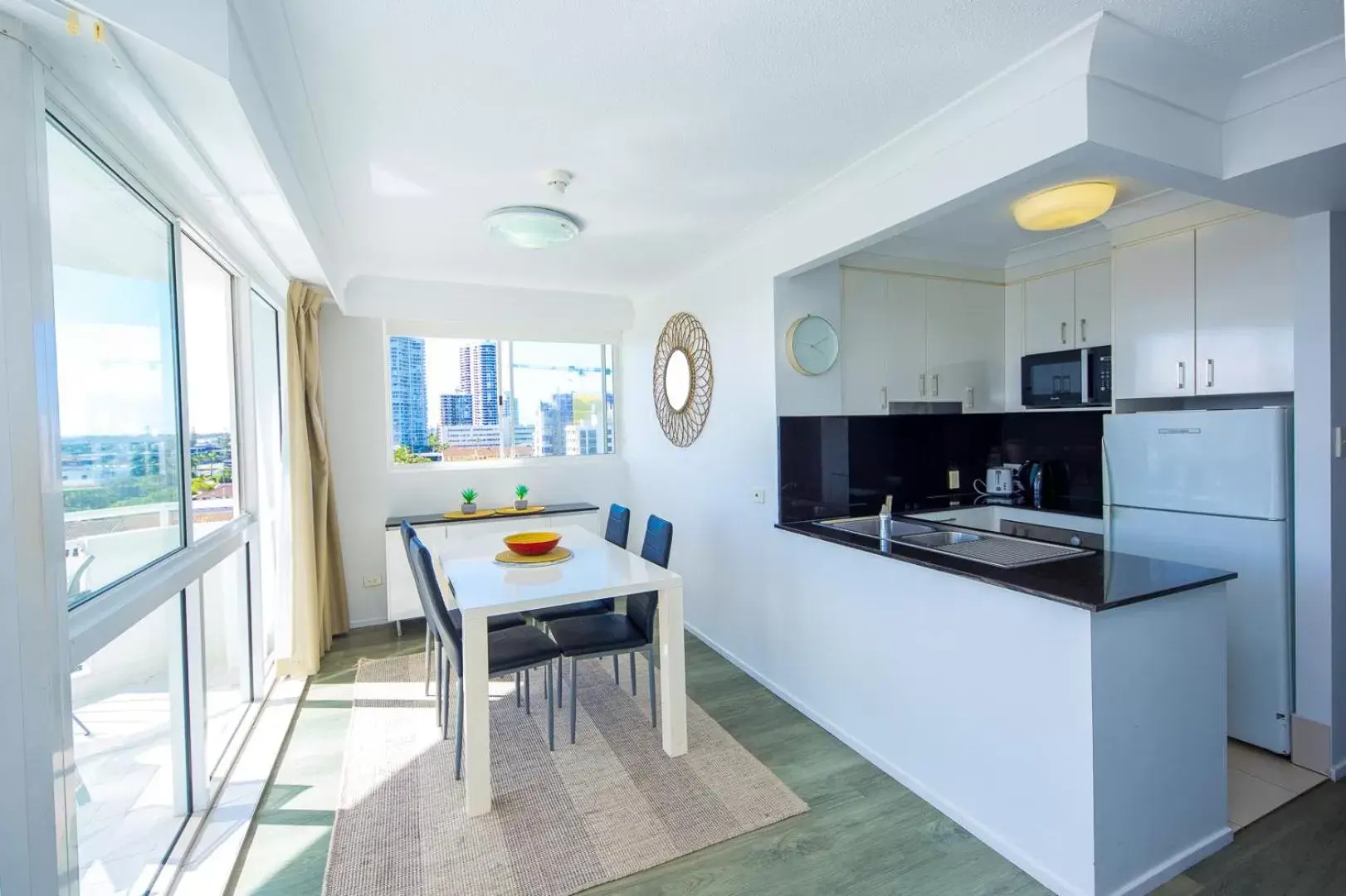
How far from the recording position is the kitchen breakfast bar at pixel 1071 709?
1729 mm

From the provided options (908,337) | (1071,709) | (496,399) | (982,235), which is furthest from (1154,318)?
(496,399)

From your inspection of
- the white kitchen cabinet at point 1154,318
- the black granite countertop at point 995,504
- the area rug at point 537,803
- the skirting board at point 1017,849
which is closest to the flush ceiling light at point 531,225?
the area rug at point 537,803

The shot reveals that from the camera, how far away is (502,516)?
4348 millimetres

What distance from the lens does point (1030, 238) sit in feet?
11.0

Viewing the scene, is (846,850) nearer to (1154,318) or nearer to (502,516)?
(1154,318)

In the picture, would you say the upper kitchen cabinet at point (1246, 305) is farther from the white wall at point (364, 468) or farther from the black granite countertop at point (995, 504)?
the white wall at point (364, 468)

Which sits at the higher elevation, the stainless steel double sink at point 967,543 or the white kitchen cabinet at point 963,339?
the white kitchen cabinet at point 963,339

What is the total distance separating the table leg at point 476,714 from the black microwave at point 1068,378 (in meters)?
3.20

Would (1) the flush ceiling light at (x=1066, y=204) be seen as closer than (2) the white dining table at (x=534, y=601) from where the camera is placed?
No

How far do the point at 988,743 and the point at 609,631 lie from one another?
5.18 ft

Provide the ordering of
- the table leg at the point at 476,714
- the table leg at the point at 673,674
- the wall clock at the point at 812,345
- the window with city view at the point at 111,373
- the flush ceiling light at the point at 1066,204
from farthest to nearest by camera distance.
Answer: the wall clock at the point at 812,345 < the table leg at the point at 673,674 < the flush ceiling light at the point at 1066,204 < the table leg at the point at 476,714 < the window with city view at the point at 111,373

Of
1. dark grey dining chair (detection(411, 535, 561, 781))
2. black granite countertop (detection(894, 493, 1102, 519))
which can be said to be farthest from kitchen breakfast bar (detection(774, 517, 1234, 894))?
dark grey dining chair (detection(411, 535, 561, 781))

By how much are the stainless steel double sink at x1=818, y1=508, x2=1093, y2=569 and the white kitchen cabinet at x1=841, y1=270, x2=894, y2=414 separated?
0.65 metres

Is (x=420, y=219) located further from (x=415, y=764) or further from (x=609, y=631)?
(x=415, y=764)
